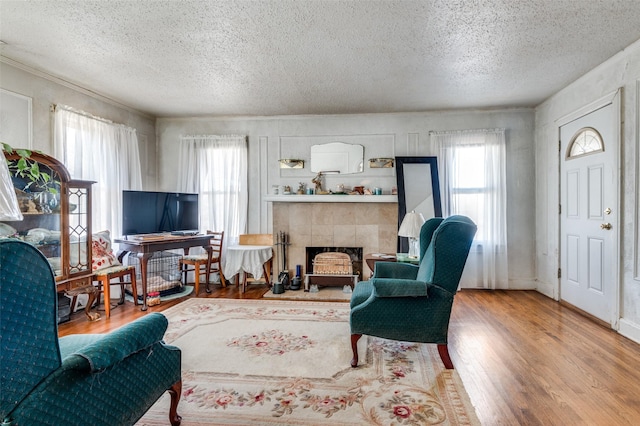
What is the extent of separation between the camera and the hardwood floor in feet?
5.71

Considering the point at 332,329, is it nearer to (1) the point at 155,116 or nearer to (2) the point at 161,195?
(2) the point at 161,195

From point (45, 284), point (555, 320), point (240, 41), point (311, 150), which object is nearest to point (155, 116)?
point (311, 150)

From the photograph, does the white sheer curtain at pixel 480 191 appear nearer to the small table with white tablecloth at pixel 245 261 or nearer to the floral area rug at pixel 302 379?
the floral area rug at pixel 302 379

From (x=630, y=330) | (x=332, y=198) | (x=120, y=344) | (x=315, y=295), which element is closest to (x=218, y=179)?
(x=332, y=198)

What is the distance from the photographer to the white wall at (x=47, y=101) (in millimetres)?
2959

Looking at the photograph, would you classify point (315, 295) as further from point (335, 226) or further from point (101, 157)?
point (101, 157)

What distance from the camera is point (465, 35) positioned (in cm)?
247

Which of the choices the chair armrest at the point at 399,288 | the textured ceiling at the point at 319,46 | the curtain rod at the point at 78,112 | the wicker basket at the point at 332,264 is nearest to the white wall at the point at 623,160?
the textured ceiling at the point at 319,46

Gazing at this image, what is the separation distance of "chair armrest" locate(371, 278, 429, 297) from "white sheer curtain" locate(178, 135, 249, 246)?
303 centimetres

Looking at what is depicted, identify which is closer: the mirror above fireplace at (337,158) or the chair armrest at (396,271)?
the chair armrest at (396,271)

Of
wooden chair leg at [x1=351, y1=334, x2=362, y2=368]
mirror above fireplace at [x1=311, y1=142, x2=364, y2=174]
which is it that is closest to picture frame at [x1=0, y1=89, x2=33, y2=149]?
mirror above fireplace at [x1=311, y1=142, x2=364, y2=174]

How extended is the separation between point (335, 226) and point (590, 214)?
2.90m

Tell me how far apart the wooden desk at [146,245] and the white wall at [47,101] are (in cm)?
122

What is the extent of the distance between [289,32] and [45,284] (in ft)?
7.49
